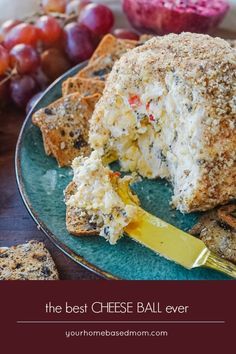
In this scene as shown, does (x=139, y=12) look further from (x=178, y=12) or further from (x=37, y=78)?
(x=37, y=78)

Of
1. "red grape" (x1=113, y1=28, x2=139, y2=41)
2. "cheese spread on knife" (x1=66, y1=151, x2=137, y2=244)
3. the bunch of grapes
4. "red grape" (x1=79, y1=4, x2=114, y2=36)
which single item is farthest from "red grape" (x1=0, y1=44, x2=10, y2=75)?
"cheese spread on knife" (x1=66, y1=151, x2=137, y2=244)

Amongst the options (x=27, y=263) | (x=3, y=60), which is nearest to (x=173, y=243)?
(x=27, y=263)

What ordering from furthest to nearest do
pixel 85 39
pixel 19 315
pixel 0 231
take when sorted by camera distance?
pixel 85 39, pixel 0 231, pixel 19 315

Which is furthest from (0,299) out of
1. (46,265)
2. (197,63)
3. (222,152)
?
(197,63)

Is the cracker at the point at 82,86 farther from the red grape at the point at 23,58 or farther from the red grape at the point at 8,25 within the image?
the red grape at the point at 8,25

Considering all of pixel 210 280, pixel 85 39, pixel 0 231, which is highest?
pixel 85 39

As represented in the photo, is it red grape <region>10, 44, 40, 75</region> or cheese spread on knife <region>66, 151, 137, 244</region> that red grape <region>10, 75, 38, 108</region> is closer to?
red grape <region>10, 44, 40, 75</region>
